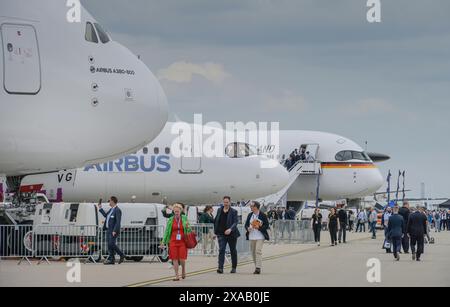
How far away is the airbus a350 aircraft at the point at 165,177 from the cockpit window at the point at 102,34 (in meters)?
19.4

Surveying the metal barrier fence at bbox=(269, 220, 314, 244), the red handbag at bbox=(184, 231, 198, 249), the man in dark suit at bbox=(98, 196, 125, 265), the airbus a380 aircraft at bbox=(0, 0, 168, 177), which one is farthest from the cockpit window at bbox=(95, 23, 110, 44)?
the metal barrier fence at bbox=(269, 220, 314, 244)

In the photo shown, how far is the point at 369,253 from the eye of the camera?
3484 cm

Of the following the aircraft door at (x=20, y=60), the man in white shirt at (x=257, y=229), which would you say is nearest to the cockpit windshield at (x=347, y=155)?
the man in white shirt at (x=257, y=229)

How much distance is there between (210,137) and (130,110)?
21.9 meters

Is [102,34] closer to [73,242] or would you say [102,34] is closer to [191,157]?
[73,242]

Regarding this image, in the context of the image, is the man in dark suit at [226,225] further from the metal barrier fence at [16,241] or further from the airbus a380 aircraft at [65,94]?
the metal barrier fence at [16,241]

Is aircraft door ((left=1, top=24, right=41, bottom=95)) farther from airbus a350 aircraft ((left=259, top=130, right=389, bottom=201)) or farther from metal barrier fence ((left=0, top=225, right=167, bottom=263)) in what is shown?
airbus a350 aircraft ((left=259, top=130, right=389, bottom=201))

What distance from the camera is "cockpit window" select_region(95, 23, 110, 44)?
21.8 metres

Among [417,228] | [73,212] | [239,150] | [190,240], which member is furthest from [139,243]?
[239,150]

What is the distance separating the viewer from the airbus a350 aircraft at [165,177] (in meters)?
42.0

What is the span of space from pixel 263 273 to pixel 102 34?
271 inches

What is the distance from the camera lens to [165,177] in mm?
42312

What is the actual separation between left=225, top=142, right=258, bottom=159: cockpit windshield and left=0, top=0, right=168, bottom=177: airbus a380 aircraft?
21.3 m
